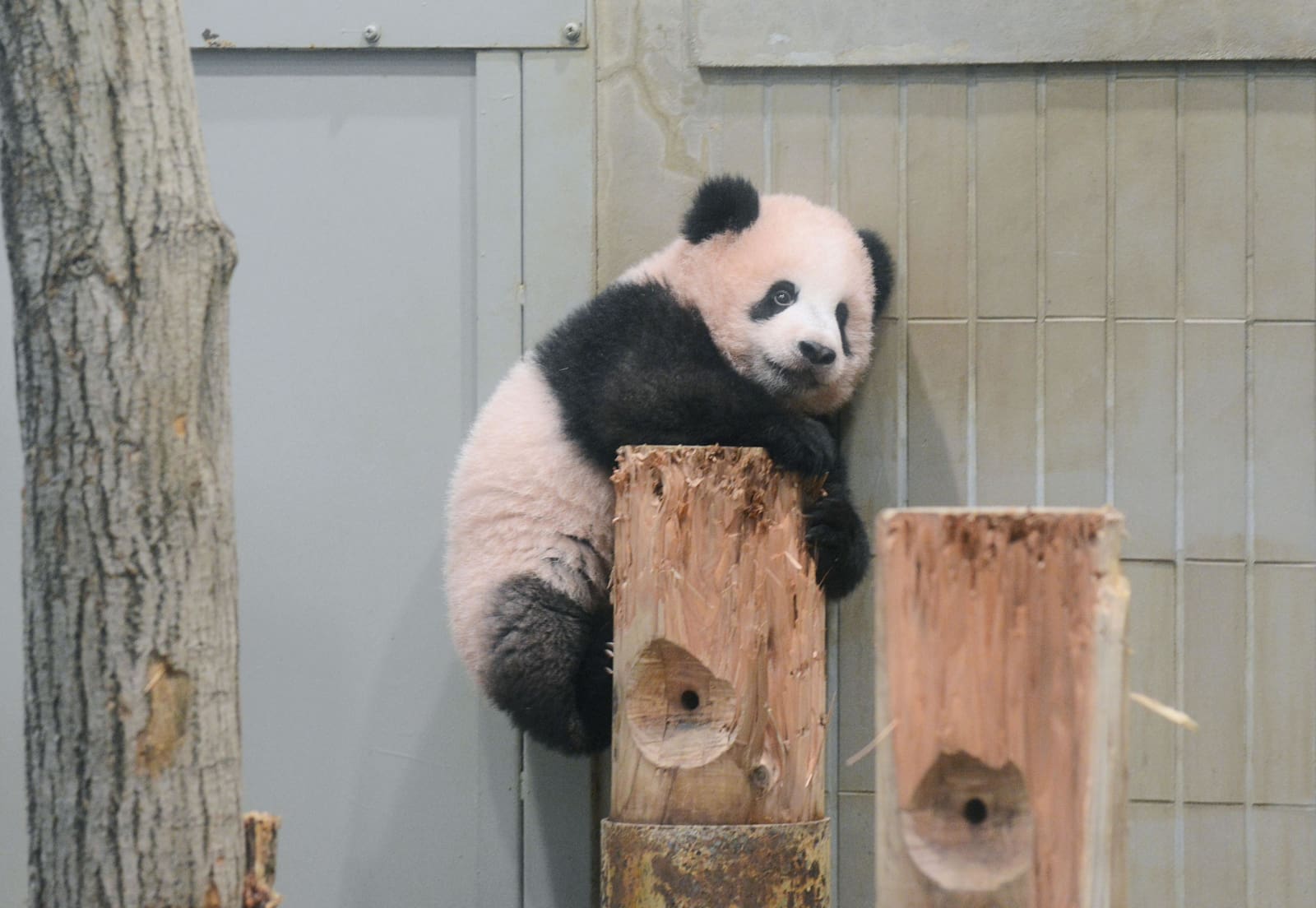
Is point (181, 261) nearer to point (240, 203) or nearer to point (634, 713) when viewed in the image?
point (634, 713)

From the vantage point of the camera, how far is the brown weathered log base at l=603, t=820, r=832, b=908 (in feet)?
7.59

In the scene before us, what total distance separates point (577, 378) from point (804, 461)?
0.55m

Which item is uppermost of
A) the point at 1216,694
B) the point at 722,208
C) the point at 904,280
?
the point at 722,208

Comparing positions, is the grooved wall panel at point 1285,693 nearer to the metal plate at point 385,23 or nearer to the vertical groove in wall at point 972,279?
the vertical groove in wall at point 972,279

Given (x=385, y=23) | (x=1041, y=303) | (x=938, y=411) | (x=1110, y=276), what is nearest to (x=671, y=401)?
(x=938, y=411)

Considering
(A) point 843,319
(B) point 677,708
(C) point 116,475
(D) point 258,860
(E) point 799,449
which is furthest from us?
(A) point 843,319

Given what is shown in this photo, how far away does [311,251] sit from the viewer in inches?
125

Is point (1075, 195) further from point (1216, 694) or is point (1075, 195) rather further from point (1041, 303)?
point (1216, 694)


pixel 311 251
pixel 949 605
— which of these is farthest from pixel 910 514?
pixel 311 251

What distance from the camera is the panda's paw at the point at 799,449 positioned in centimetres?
252

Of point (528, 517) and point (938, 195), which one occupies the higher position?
point (938, 195)

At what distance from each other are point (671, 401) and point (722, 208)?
1.51 ft

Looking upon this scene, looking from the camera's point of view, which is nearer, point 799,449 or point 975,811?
point 975,811

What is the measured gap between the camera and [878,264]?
2.93 metres
